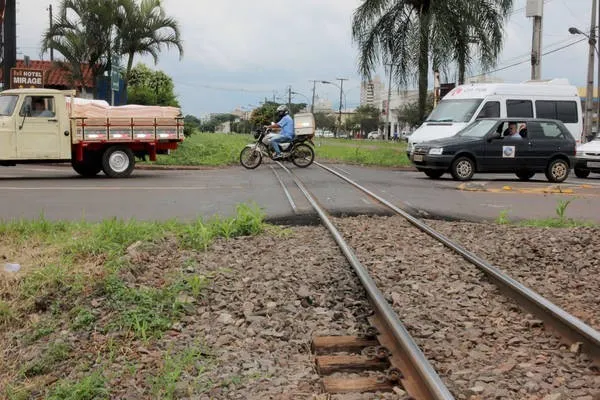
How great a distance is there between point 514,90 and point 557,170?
3.69 m

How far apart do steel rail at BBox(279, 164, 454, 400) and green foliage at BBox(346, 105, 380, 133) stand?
109597 mm

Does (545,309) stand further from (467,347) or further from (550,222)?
(550,222)

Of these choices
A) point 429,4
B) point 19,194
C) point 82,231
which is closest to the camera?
point 82,231

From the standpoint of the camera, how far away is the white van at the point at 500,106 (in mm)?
18797

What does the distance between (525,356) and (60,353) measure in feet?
9.68

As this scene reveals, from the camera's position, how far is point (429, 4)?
22703mm

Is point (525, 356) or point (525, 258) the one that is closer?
point (525, 356)

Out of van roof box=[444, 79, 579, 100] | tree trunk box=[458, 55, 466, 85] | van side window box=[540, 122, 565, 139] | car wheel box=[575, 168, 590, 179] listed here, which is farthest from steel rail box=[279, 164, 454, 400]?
tree trunk box=[458, 55, 466, 85]

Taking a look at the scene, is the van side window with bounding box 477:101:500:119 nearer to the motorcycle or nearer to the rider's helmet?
the motorcycle

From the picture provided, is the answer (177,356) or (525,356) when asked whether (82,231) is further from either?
(525,356)

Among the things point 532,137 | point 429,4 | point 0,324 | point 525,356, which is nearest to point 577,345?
point 525,356

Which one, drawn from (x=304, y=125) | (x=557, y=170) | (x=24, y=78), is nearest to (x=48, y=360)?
(x=557, y=170)

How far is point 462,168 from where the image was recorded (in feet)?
52.7

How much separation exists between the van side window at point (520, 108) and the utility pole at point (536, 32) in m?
6.37
